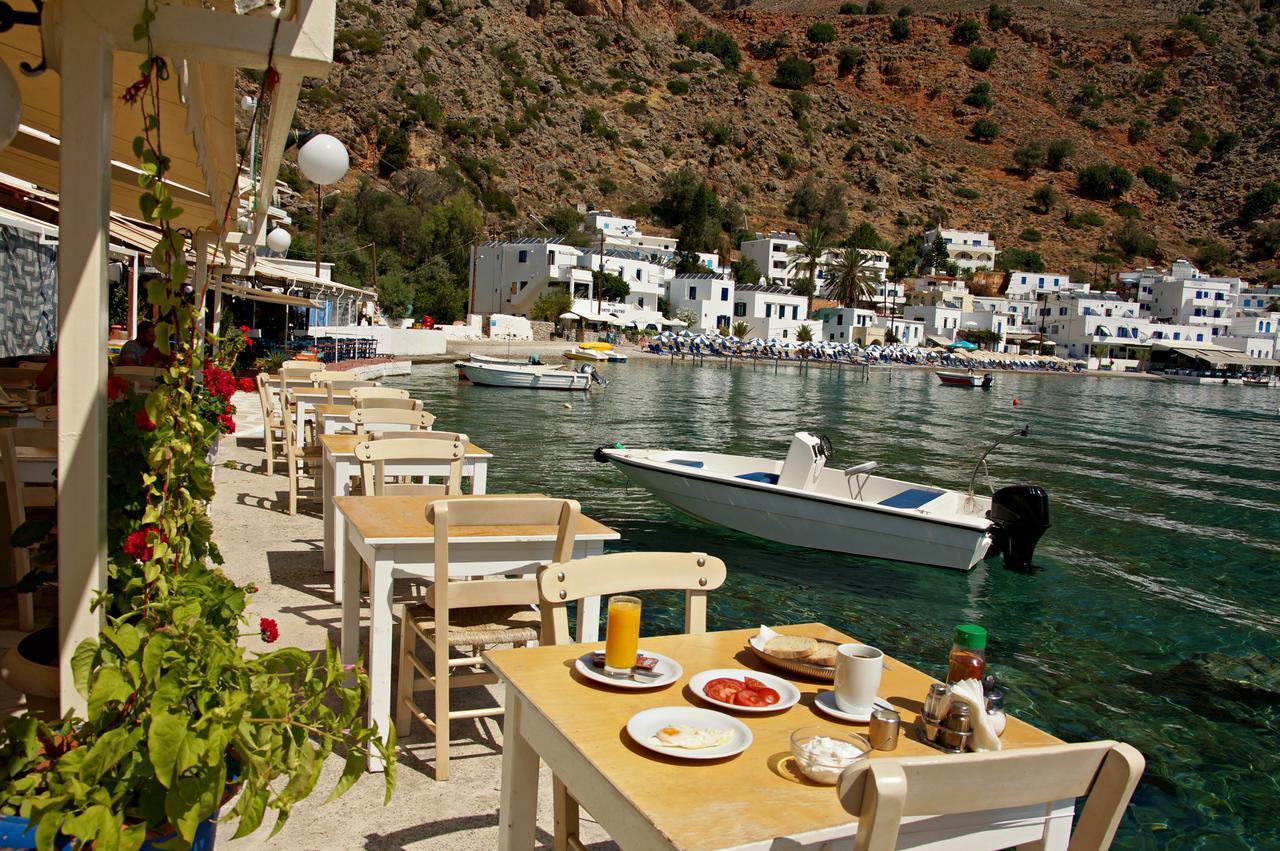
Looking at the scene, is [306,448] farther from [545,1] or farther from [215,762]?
[545,1]

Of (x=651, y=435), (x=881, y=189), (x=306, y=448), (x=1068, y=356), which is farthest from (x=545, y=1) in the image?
(x=306, y=448)

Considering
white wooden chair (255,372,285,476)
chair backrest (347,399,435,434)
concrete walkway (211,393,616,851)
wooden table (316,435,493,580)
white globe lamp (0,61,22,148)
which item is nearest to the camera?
white globe lamp (0,61,22,148)

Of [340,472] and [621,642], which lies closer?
[621,642]

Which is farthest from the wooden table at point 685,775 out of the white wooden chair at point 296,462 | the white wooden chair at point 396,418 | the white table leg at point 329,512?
the white wooden chair at point 296,462

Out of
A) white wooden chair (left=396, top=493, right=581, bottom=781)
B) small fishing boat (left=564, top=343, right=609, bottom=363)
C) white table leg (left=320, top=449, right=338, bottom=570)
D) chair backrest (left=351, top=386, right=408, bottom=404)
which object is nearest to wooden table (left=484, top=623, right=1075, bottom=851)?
white wooden chair (left=396, top=493, right=581, bottom=781)

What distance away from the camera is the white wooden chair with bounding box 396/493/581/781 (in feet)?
11.3

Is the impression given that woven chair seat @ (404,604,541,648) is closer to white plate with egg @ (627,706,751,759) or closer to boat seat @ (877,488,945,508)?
white plate with egg @ (627,706,751,759)

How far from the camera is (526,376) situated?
116 ft

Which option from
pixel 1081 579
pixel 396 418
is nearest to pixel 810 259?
pixel 1081 579

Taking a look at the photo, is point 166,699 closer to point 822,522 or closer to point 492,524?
point 492,524

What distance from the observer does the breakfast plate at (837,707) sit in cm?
224

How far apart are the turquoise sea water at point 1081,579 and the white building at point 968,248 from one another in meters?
87.2

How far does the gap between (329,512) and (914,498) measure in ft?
24.2

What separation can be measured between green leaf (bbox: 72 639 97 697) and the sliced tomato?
1.47 metres
